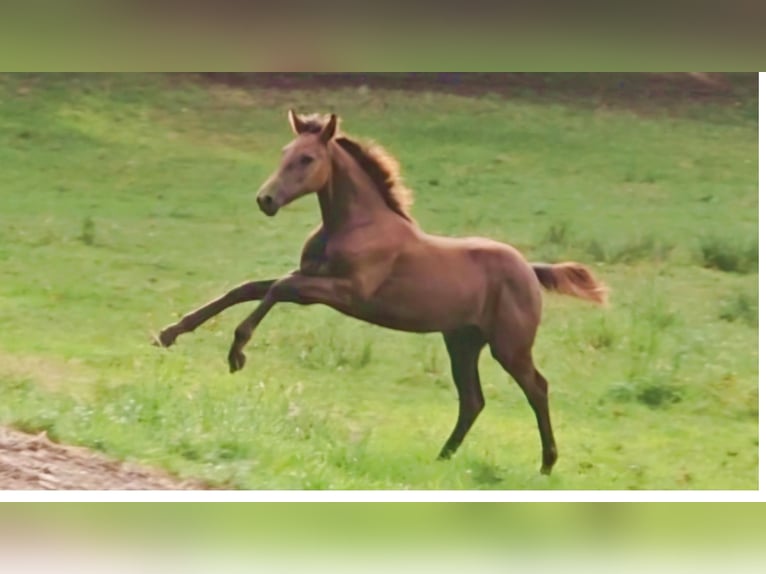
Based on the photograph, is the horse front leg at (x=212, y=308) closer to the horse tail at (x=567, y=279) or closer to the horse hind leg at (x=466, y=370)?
the horse hind leg at (x=466, y=370)

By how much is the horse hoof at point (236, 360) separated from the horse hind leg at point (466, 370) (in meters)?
1.06

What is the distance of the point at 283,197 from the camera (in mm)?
9062

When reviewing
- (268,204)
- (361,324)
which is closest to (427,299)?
(361,324)

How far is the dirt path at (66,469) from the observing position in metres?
9.07

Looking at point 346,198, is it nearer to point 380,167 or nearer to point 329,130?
→ point 380,167

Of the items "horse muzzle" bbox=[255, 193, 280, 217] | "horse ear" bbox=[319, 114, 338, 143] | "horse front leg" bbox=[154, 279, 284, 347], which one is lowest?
"horse front leg" bbox=[154, 279, 284, 347]

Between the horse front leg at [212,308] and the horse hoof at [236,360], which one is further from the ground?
the horse front leg at [212,308]

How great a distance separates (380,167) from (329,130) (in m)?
0.33

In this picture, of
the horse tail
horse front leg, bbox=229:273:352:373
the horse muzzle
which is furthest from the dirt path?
the horse tail

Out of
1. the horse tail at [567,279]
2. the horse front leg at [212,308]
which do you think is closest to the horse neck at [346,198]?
the horse front leg at [212,308]

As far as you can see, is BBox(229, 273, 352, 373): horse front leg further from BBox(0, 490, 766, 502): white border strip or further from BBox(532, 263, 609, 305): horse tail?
BBox(532, 263, 609, 305): horse tail

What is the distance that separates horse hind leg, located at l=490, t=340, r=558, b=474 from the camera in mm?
9070

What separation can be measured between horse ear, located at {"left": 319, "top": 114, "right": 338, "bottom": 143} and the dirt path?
1.90 meters
